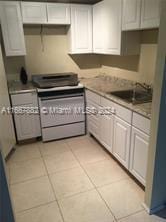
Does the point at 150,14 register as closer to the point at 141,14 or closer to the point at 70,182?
the point at 141,14

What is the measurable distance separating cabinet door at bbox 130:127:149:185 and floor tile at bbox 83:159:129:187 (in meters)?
0.27

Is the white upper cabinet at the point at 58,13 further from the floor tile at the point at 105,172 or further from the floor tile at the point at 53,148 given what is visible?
the floor tile at the point at 105,172

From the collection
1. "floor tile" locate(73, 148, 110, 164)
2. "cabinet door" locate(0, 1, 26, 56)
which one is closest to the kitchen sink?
"floor tile" locate(73, 148, 110, 164)

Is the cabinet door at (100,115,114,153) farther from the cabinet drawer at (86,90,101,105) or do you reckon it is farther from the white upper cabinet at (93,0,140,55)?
the white upper cabinet at (93,0,140,55)

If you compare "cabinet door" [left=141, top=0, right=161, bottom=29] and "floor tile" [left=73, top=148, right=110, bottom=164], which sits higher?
"cabinet door" [left=141, top=0, right=161, bottom=29]

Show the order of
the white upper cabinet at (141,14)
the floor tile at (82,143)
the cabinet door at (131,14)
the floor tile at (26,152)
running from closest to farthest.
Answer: the white upper cabinet at (141,14)
the cabinet door at (131,14)
the floor tile at (26,152)
the floor tile at (82,143)

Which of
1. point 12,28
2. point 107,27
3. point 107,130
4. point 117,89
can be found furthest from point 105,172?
point 12,28

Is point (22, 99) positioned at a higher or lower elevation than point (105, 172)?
higher

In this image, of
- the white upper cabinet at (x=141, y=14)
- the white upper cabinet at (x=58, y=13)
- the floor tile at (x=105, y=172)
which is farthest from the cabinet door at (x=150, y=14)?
the floor tile at (x=105, y=172)

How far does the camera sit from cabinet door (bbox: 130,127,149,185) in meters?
1.79

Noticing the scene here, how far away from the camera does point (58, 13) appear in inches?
111

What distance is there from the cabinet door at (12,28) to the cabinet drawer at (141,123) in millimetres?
1916

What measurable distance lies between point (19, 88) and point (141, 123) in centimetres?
188

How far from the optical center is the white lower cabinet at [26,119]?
8.93 feet
